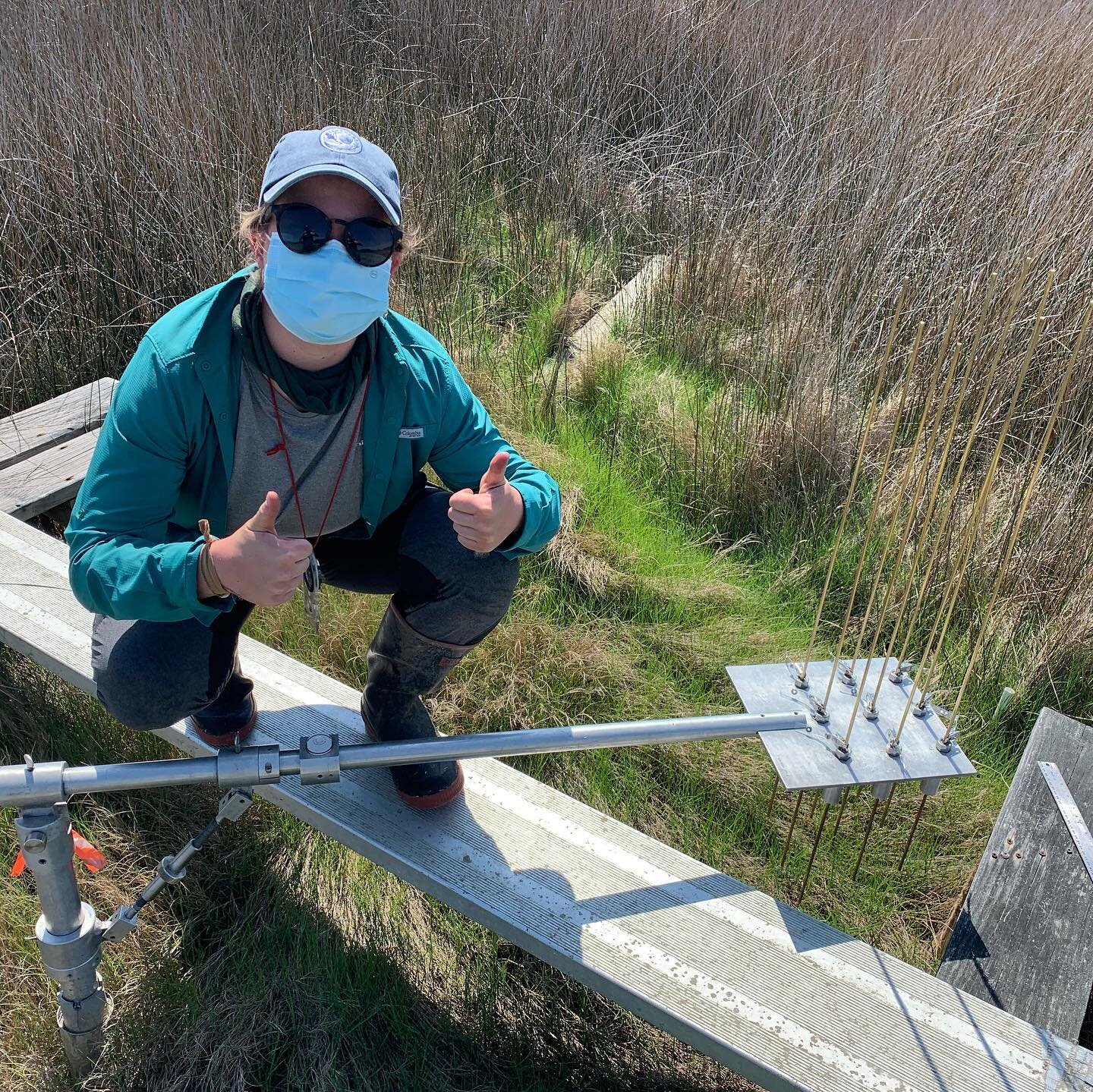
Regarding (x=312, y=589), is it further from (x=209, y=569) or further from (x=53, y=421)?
(x=53, y=421)

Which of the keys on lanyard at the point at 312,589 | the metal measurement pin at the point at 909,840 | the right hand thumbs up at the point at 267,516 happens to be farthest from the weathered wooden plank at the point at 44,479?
the metal measurement pin at the point at 909,840

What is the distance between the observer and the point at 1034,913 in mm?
1856

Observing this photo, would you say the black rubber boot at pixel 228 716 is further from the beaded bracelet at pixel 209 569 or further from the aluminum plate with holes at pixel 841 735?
the aluminum plate with holes at pixel 841 735

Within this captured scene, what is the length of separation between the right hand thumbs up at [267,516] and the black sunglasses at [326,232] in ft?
1.44

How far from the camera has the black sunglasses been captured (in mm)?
1502

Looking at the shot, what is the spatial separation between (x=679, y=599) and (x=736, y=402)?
0.88 m

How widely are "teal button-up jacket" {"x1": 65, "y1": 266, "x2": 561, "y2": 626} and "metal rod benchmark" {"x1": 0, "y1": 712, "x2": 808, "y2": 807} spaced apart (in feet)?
0.77

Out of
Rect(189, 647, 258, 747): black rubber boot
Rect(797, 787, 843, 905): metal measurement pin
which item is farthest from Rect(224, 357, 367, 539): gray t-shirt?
Rect(797, 787, 843, 905): metal measurement pin

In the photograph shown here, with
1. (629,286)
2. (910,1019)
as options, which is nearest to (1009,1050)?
(910,1019)

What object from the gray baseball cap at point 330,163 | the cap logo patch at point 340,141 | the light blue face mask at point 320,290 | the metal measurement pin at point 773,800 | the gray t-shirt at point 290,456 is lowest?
the metal measurement pin at point 773,800

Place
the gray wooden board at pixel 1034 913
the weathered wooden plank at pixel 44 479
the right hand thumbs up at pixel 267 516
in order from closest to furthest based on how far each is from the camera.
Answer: the right hand thumbs up at pixel 267 516 < the gray wooden board at pixel 1034 913 < the weathered wooden plank at pixel 44 479

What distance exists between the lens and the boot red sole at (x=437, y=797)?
1.81 m

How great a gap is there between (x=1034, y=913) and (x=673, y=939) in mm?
759

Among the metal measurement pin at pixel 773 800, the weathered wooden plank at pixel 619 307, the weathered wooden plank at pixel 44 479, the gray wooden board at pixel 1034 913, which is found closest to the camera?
the gray wooden board at pixel 1034 913
